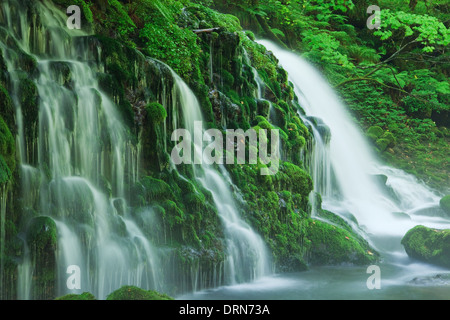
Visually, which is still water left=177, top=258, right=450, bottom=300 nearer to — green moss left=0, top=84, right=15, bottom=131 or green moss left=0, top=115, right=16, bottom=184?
green moss left=0, top=115, right=16, bottom=184

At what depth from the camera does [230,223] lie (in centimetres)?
788

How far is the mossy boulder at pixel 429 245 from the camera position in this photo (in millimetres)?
8883

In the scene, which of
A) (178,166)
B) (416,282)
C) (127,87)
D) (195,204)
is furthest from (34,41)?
(416,282)

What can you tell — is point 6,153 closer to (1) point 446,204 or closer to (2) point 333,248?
(2) point 333,248

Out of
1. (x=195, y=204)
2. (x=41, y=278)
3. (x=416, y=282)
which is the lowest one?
(x=416, y=282)

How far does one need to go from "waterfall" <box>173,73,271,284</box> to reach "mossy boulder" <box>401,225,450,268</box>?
3.22m

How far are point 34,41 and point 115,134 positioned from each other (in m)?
1.69

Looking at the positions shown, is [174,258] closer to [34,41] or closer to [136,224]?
[136,224]

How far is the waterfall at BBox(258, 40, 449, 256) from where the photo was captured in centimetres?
1192

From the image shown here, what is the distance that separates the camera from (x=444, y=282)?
7691mm

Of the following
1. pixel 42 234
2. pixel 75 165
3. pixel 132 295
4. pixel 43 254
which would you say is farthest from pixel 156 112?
pixel 132 295

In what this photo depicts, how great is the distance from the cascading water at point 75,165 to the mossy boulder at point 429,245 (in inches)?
213

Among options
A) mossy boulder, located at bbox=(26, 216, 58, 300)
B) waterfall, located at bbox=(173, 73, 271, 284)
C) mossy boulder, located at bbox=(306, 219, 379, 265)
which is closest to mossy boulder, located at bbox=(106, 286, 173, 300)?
mossy boulder, located at bbox=(26, 216, 58, 300)

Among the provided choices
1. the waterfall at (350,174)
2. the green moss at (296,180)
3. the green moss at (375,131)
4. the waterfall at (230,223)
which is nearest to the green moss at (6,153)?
the waterfall at (230,223)
